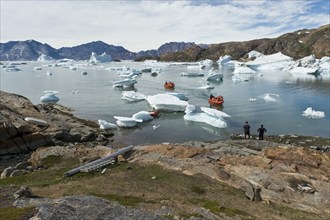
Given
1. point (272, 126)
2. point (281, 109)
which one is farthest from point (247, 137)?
point (281, 109)

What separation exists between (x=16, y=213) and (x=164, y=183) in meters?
7.72

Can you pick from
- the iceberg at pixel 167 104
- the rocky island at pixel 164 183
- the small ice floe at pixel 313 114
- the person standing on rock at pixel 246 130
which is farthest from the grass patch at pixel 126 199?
the small ice floe at pixel 313 114

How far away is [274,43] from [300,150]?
166 meters

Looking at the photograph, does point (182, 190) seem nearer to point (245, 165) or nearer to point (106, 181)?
point (106, 181)

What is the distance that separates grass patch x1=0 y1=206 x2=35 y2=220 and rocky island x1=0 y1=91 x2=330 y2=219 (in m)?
0.03

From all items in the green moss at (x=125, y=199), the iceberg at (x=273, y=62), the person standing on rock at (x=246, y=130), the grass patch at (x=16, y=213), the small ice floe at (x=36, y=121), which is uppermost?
the iceberg at (x=273, y=62)

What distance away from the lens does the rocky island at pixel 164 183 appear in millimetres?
10516

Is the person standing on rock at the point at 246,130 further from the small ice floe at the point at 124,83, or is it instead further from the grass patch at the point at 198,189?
the small ice floe at the point at 124,83

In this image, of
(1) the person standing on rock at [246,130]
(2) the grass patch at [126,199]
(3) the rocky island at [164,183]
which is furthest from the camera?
(1) the person standing on rock at [246,130]

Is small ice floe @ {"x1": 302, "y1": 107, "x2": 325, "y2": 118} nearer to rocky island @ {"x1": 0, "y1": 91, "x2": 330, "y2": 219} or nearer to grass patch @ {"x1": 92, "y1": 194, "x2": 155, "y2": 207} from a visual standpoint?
rocky island @ {"x1": 0, "y1": 91, "x2": 330, "y2": 219}

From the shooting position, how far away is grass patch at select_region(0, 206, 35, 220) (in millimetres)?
8484

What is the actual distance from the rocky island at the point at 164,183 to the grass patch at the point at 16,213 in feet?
0.08

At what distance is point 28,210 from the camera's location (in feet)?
29.4

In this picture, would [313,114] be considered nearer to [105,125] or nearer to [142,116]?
[142,116]
